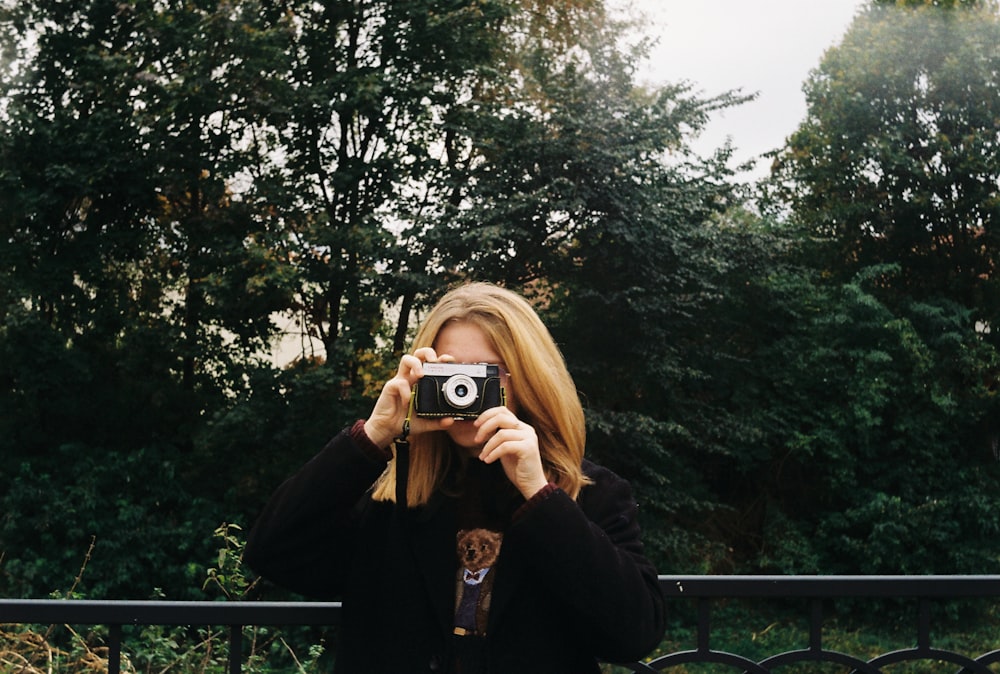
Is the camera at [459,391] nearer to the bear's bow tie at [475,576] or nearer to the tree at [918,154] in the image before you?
the bear's bow tie at [475,576]

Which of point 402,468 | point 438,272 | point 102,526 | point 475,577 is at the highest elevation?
point 438,272

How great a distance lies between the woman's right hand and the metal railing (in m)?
0.33

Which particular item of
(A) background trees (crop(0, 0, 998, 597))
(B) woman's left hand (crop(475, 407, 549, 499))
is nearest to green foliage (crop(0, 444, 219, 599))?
(A) background trees (crop(0, 0, 998, 597))

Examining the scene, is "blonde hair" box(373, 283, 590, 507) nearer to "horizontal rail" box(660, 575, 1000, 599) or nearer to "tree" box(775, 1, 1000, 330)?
"horizontal rail" box(660, 575, 1000, 599)

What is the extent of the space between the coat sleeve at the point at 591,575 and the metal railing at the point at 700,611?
309 mm

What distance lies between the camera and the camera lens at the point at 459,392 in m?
1.38

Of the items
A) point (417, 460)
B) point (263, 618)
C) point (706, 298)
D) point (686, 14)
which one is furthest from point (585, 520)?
point (686, 14)

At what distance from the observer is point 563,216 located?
11.4 metres

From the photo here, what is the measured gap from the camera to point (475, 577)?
4.60 feet

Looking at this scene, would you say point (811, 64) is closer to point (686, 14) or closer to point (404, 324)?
point (686, 14)

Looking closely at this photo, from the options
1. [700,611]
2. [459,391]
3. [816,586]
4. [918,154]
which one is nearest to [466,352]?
[459,391]

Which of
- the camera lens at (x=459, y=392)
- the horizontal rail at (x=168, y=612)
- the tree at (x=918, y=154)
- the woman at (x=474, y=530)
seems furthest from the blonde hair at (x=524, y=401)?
the tree at (x=918, y=154)

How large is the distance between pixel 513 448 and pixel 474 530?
0.19 m

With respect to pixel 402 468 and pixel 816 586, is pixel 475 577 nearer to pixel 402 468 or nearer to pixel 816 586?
pixel 402 468
